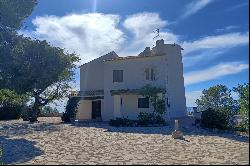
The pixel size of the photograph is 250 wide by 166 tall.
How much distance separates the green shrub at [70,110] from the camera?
38344 millimetres

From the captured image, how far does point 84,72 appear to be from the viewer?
4097 centimetres

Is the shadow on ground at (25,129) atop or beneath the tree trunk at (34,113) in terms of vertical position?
beneath

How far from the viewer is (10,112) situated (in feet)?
150

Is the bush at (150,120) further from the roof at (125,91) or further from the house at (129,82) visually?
the roof at (125,91)

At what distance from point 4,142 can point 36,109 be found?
67.0 ft

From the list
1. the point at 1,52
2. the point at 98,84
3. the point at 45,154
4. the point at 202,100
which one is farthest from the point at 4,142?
the point at 202,100

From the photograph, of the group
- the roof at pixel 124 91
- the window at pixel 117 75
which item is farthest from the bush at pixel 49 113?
the roof at pixel 124 91

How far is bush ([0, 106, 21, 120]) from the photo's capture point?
4495 cm

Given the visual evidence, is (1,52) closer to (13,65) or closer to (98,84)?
(13,65)

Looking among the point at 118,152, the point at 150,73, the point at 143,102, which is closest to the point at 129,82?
the point at 150,73

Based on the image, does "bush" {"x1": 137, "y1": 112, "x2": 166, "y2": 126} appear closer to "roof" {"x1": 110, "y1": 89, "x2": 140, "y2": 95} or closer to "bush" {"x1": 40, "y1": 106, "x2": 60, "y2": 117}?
"roof" {"x1": 110, "y1": 89, "x2": 140, "y2": 95}

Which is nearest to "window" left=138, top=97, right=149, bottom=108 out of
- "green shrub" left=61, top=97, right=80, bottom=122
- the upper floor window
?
the upper floor window

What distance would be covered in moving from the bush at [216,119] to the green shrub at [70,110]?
1825cm

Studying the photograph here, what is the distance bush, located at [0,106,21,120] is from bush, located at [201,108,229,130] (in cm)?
3002
